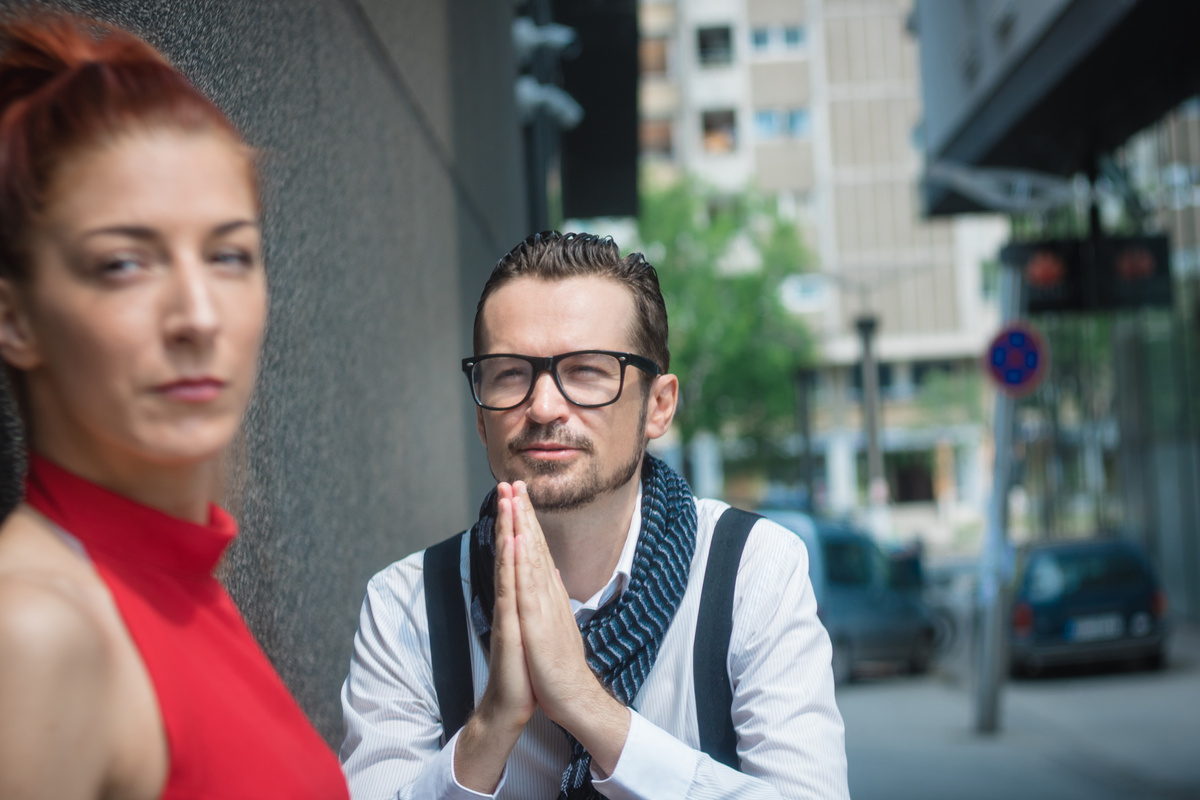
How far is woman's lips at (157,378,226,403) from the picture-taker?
33.3 inches

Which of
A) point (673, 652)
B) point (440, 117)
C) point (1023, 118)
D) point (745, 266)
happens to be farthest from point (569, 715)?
point (745, 266)

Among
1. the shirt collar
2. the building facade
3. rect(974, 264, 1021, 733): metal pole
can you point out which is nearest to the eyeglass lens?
the shirt collar

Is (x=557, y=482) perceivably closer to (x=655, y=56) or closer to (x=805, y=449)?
(x=805, y=449)

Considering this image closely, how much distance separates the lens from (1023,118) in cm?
1334

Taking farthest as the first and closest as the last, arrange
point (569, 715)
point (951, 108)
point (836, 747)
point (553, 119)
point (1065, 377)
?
point (1065, 377)
point (951, 108)
point (553, 119)
point (836, 747)
point (569, 715)

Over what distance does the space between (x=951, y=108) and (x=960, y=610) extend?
10024 millimetres

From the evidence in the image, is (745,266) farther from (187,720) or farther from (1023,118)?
(187,720)

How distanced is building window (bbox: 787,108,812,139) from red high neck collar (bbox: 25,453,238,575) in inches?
1913

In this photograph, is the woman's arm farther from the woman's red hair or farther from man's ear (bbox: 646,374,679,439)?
man's ear (bbox: 646,374,679,439)

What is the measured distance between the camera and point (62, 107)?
2.72ft

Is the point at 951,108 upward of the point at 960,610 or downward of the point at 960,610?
upward

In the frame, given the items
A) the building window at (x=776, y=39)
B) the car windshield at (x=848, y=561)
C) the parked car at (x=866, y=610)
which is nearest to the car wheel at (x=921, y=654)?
the parked car at (x=866, y=610)

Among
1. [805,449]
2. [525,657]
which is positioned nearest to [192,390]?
[525,657]

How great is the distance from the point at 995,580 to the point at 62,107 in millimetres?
11105
